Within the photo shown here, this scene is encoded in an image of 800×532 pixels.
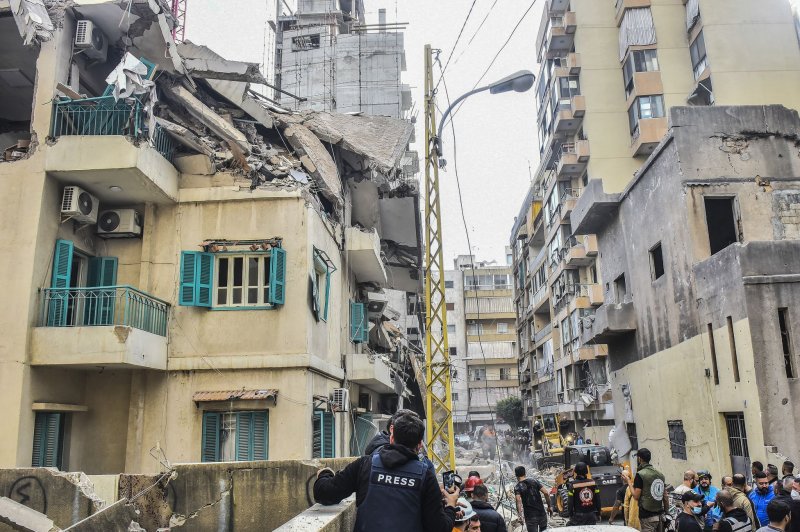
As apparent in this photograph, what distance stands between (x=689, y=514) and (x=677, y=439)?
9415 millimetres

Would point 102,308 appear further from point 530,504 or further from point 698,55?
point 698,55

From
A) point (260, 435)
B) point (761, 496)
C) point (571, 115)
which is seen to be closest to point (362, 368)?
point (260, 435)

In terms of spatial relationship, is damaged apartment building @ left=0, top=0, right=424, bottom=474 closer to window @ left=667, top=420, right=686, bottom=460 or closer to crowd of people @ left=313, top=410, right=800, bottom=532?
crowd of people @ left=313, top=410, right=800, bottom=532

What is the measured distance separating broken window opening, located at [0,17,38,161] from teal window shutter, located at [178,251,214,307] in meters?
3.67

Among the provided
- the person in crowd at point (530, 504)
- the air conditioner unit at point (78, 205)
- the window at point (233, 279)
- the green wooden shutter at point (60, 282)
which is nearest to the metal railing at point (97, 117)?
the air conditioner unit at point (78, 205)

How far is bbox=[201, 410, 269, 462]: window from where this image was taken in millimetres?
12891

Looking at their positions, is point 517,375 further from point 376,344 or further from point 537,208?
point 376,344

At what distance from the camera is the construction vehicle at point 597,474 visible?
1441 cm

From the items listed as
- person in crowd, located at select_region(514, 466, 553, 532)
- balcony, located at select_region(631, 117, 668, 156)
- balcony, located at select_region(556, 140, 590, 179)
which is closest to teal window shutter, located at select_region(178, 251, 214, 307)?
person in crowd, located at select_region(514, 466, 553, 532)

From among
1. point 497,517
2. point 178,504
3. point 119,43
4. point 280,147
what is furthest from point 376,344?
point 497,517

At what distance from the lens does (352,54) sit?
33625 mm

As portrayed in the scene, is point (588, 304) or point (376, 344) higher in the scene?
point (588, 304)

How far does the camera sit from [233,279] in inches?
544

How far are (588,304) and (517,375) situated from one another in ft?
98.0
